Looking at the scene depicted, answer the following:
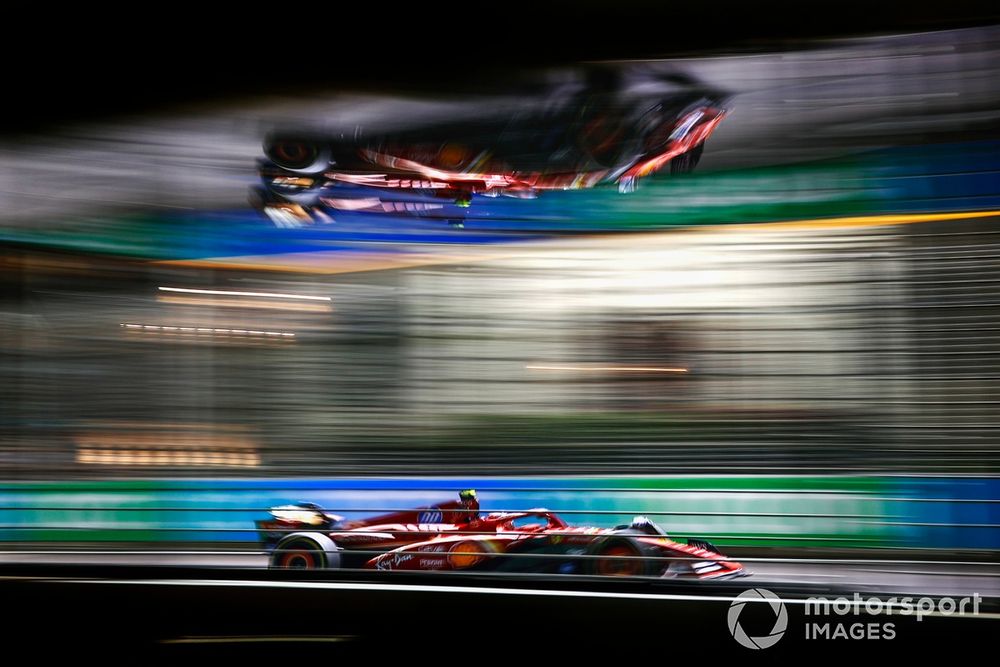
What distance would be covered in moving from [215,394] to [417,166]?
3.89ft

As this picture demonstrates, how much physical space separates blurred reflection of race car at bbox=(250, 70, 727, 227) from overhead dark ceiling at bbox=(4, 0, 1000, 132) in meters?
0.19

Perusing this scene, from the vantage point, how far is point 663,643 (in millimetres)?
2961

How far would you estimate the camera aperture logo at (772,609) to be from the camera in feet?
9.43

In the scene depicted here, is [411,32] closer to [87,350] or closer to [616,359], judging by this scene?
[616,359]

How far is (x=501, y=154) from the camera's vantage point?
317 centimetres

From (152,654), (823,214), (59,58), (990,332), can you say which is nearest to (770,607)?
(990,332)

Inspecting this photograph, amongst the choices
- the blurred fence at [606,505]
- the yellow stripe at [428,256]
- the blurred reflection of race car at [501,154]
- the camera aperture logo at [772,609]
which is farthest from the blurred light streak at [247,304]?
the camera aperture logo at [772,609]

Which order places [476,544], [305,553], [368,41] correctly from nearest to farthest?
[476,544] < [305,553] < [368,41]

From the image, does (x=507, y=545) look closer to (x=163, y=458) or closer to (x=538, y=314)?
(x=538, y=314)

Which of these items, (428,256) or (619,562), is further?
(428,256)

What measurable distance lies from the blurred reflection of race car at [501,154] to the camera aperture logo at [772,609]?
1489 mm

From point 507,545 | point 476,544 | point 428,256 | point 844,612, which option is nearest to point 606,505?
point 507,545

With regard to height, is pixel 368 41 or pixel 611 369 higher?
pixel 368 41

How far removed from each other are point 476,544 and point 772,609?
1053mm
